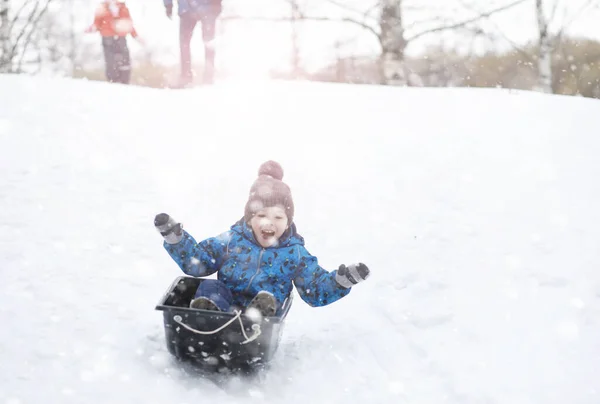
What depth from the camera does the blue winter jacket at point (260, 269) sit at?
322 cm

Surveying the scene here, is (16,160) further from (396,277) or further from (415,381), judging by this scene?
(415,381)

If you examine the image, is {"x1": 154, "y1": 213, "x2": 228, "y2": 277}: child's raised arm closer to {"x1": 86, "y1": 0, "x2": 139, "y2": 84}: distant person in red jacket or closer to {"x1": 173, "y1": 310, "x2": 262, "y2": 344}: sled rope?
{"x1": 173, "y1": 310, "x2": 262, "y2": 344}: sled rope

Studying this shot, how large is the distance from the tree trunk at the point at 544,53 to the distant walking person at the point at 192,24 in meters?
8.39

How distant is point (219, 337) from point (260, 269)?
1.73 ft

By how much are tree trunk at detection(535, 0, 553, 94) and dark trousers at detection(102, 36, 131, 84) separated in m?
→ 9.28

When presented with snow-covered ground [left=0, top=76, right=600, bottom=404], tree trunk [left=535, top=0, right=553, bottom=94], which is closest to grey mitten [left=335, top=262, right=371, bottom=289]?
snow-covered ground [left=0, top=76, right=600, bottom=404]

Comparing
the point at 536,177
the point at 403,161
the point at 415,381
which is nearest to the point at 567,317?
the point at 415,381

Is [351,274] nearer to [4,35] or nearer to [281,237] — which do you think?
[281,237]

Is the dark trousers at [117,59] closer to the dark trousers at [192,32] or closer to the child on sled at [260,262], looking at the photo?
the dark trousers at [192,32]

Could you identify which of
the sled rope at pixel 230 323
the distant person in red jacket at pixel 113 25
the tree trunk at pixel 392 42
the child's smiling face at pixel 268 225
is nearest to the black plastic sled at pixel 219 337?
the sled rope at pixel 230 323

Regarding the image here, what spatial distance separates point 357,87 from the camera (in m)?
8.67

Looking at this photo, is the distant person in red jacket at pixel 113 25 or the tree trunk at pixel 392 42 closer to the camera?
the distant person in red jacket at pixel 113 25

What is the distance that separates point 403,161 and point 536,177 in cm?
119

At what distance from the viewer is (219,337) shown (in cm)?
283
